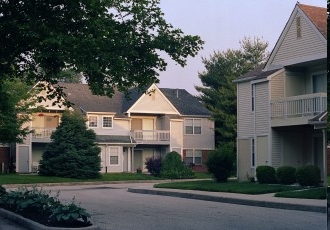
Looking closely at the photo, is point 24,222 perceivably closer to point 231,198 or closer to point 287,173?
point 287,173

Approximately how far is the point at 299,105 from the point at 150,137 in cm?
260

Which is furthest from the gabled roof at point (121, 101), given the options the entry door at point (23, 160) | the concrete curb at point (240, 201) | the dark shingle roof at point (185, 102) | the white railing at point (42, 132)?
the concrete curb at point (240, 201)

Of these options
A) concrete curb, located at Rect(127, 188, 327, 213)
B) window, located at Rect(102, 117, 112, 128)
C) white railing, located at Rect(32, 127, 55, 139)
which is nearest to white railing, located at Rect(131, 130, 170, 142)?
window, located at Rect(102, 117, 112, 128)

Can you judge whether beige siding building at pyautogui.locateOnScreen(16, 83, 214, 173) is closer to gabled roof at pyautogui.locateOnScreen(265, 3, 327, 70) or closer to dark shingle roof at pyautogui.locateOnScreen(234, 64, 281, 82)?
dark shingle roof at pyautogui.locateOnScreen(234, 64, 281, 82)

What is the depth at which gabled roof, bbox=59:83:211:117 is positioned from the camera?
7.87 meters

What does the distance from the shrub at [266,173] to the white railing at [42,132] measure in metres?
2.60

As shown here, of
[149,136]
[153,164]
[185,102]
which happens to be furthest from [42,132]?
[185,102]

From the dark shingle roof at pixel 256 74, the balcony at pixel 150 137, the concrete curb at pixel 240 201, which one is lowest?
the concrete curb at pixel 240 201

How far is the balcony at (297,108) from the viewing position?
5.47 m

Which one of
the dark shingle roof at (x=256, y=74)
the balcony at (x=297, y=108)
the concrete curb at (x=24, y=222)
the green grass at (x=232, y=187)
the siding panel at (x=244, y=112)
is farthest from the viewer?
the concrete curb at (x=24, y=222)

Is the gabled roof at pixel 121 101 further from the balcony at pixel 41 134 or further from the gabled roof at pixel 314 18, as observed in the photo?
the gabled roof at pixel 314 18

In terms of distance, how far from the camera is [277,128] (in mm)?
6605

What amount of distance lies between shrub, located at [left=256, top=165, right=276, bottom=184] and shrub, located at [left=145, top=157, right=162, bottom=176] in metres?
1.40

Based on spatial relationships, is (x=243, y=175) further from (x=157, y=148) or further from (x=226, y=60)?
(x=226, y=60)
